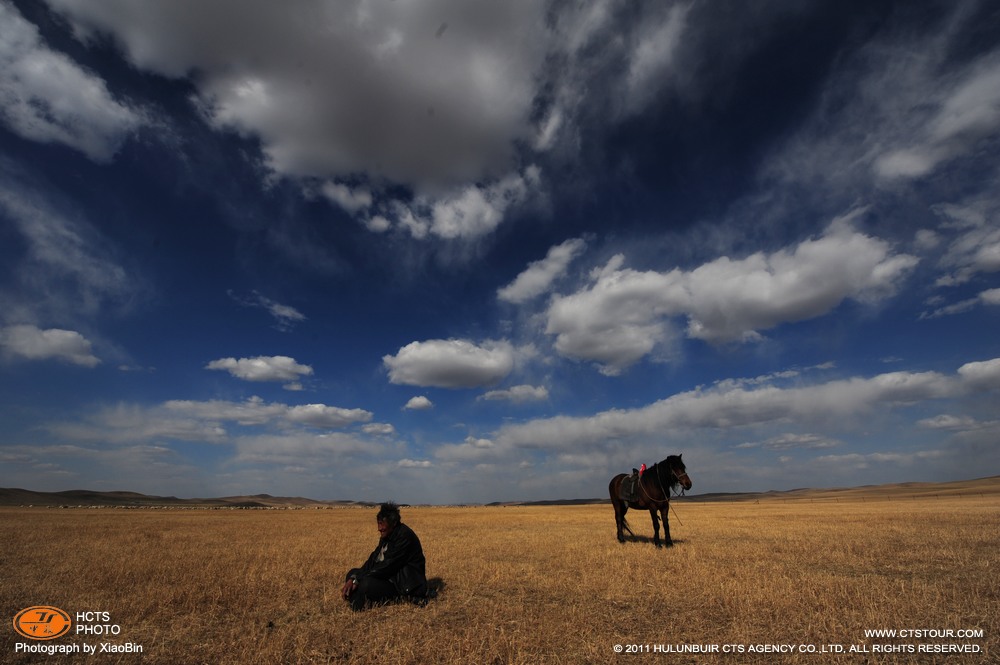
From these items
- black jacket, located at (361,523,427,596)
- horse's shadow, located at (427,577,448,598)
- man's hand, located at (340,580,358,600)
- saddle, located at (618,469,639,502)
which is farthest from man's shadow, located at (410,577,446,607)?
saddle, located at (618,469,639,502)

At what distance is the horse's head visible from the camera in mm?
16562

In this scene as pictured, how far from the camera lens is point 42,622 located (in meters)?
8.03

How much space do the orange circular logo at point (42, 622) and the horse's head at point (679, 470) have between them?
16.6 metres

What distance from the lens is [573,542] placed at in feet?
61.3

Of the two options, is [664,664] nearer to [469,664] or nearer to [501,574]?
[469,664]

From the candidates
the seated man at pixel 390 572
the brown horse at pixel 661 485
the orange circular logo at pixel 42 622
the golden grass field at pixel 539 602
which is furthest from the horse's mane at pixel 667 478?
the orange circular logo at pixel 42 622

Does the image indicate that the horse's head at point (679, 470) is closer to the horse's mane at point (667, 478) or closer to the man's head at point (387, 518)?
the horse's mane at point (667, 478)

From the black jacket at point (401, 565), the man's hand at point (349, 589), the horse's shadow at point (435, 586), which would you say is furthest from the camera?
the horse's shadow at point (435, 586)

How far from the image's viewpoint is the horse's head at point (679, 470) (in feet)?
54.3

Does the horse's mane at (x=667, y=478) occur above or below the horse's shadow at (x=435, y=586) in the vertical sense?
above

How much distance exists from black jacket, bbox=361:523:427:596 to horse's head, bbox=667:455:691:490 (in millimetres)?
10842

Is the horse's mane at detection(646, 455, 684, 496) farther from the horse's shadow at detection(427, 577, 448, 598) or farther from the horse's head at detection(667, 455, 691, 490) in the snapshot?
the horse's shadow at detection(427, 577, 448, 598)

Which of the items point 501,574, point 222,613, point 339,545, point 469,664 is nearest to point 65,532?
point 339,545

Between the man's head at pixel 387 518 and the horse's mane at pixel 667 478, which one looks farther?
the horse's mane at pixel 667 478
